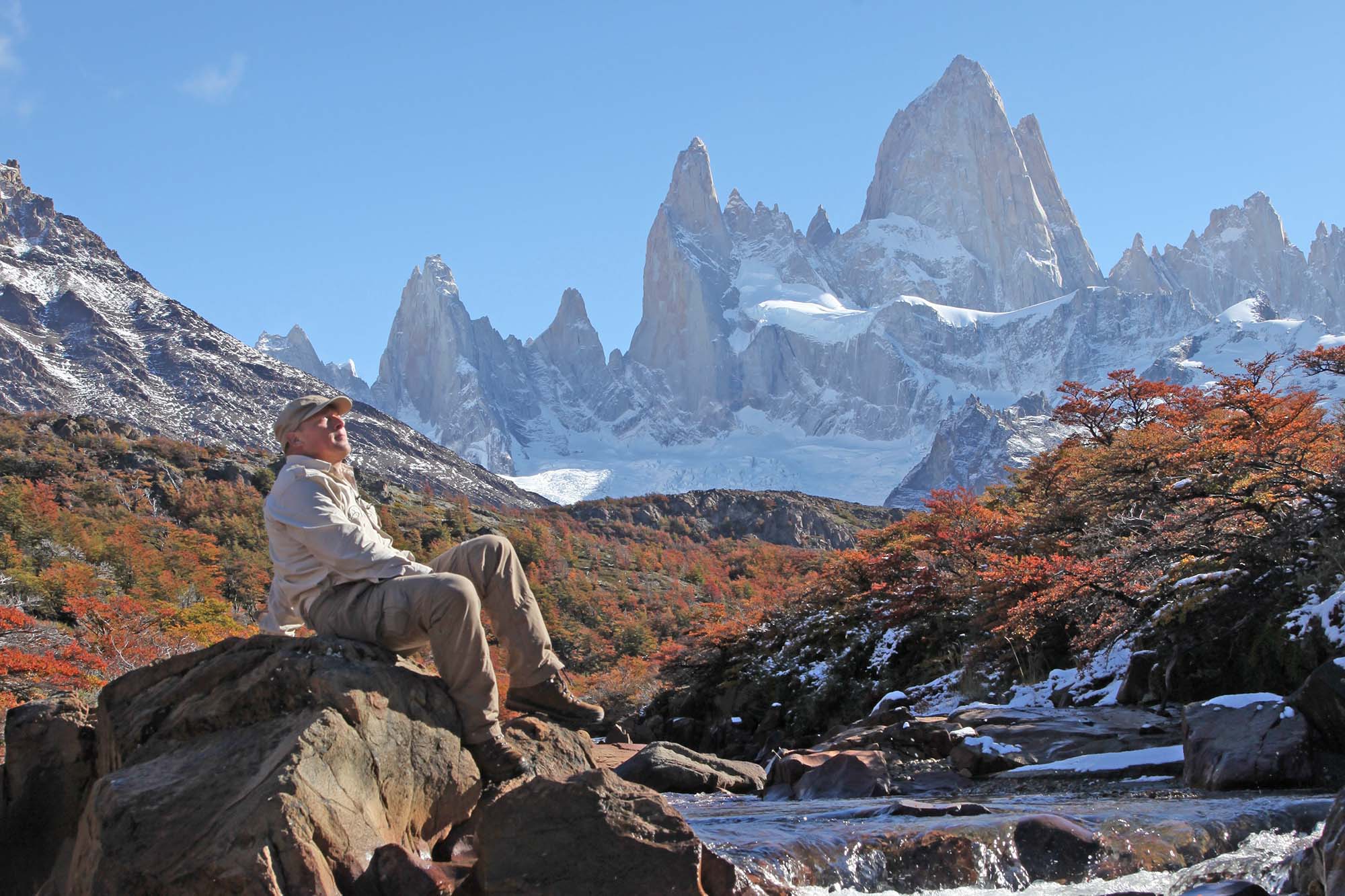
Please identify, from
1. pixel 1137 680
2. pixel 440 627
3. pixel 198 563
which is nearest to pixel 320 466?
pixel 440 627

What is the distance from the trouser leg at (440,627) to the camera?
484 centimetres

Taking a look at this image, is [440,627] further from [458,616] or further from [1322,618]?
[1322,618]

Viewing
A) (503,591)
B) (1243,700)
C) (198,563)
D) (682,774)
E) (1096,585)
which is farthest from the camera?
(198,563)

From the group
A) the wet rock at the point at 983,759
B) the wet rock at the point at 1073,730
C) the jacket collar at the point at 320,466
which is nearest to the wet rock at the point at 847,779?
the wet rock at the point at 983,759

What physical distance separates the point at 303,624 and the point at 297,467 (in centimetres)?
81

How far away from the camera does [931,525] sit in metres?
23.0

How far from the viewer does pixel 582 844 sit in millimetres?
4215

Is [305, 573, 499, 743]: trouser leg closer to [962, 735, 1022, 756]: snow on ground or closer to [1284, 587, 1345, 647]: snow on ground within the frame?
[962, 735, 1022, 756]: snow on ground

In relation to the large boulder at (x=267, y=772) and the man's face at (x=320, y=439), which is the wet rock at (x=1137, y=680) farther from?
the man's face at (x=320, y=439)

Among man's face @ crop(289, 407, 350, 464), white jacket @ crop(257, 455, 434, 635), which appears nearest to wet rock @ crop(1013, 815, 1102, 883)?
white jacket @ crop(257, 455, 434, 635)

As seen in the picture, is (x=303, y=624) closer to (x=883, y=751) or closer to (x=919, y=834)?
(x=919, y=834)

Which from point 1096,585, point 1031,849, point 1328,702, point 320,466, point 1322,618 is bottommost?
point 1031,849

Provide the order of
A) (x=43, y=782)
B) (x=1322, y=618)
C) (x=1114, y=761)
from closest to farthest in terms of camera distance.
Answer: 1. (x=43, y=782)
2. (x=1114, y=761)
3. (x=1322, y=618)

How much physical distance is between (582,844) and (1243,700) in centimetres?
597
